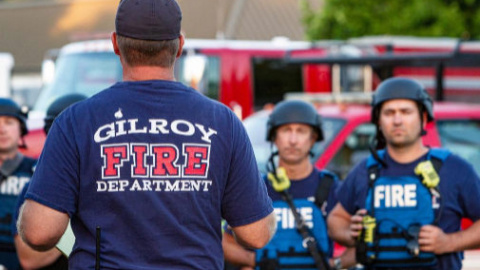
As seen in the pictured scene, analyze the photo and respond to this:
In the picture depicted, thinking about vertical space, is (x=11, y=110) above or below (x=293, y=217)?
above

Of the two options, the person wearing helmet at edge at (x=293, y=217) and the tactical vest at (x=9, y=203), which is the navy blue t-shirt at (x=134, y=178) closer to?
the person wearing helmet at edge at (x=293, y=217)

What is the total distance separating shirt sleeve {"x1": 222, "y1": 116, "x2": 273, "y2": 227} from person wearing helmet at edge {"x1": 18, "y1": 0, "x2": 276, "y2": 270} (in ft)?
0.08

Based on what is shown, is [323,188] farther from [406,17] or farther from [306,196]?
[406,17]

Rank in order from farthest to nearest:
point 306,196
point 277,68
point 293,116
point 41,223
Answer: point 277,68 < point 293,116 < point 306,196 < point 41,223

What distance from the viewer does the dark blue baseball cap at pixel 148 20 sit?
311cm

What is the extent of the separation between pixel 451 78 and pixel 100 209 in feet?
42.4

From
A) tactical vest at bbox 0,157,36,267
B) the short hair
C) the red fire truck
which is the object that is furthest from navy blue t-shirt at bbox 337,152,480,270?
the red fire truck

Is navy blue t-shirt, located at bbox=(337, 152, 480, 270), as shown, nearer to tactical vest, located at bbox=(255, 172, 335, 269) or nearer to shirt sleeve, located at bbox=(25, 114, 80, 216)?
tactical vest, located at bbox=(255, 172, 335, 269)

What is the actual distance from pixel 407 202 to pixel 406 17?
16556 millimetres

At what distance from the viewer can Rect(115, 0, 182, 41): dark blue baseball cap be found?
3.11 metres

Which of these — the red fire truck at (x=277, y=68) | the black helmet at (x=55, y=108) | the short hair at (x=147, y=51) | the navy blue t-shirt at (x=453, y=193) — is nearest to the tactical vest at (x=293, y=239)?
the navy blue t-shirt at (x=453, y=193)

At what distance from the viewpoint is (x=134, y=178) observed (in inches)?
119

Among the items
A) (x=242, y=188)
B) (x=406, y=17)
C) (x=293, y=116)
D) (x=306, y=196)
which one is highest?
(x=406, y=17)

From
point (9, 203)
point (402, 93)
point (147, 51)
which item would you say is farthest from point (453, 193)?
point (9, 203)
